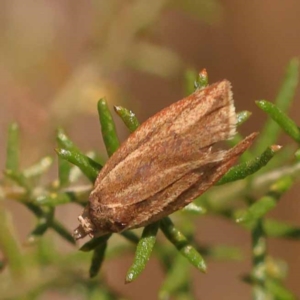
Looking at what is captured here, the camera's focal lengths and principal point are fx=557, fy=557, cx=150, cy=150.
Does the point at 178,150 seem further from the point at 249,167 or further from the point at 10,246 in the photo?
the point at 10,246

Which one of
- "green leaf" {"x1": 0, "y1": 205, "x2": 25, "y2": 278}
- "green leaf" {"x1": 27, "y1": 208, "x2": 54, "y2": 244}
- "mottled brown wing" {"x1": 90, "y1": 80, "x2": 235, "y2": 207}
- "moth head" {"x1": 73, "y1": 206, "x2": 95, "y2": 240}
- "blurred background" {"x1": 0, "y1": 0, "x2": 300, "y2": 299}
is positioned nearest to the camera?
"mottled brown wing" {"x1": 90, "y1": 80, "x2": 235, "y2": 207}

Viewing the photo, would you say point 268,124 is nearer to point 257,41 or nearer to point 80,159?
point 80,159

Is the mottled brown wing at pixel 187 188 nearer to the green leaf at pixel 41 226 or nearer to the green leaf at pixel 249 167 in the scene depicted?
the green leaf at pixel 249 167

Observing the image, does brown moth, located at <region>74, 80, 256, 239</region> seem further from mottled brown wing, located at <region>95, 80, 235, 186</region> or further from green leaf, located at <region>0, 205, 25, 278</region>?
green leaf, located at <region>0, 205, 25, 278</region>

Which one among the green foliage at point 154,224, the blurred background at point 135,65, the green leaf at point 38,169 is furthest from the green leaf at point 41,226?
the blurred background at point 135,65

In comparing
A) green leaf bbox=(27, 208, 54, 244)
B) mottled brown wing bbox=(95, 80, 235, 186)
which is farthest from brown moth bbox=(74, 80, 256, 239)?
green leaf bbox=(27, 208, 54, 244)

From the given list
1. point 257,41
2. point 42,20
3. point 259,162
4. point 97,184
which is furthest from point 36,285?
point 257,41
